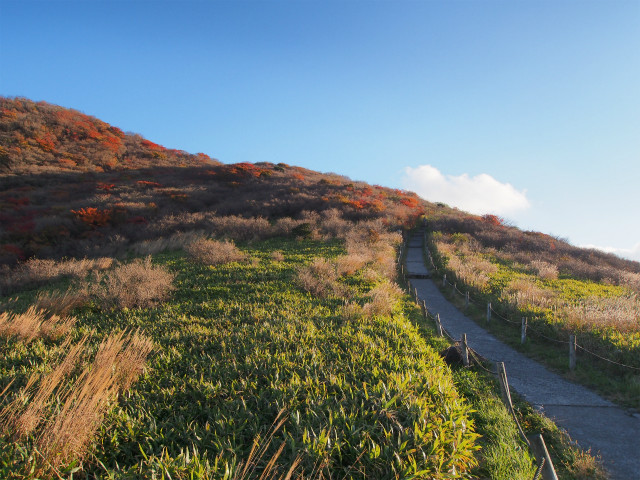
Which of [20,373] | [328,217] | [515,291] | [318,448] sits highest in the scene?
[328,217]

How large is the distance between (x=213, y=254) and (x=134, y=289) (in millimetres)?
4593

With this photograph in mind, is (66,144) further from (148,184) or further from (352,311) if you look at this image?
(352,311)

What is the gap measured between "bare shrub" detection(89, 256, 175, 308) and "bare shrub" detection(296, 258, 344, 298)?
4271 millimetres

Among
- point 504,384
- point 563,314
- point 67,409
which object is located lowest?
point 67,409

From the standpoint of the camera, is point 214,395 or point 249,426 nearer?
point 249,426

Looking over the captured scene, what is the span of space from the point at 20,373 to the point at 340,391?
15.7 ft

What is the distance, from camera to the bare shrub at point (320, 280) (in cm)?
995

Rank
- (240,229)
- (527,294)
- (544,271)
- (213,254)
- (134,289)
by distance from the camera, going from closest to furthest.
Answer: (134,289) < (527,294) < (213,254) < (544,271) < (240,229)

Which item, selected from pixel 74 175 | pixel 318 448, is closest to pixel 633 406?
pixel 318 448

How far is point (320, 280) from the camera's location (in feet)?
34.8

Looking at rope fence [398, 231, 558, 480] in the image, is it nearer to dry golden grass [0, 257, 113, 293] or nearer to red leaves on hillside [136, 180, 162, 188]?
dry golden grass [0, 257, 113, 293]

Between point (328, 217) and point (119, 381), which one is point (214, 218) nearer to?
point (328, 217)

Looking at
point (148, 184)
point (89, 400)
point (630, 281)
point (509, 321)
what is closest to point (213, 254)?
point (89, 400)

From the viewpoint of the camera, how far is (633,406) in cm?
573
